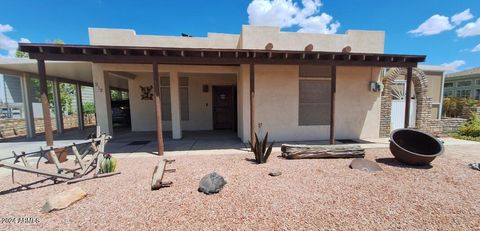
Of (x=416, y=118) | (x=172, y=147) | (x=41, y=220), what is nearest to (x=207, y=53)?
(x=172, y=147)

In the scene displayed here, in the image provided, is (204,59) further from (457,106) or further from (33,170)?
(457,106)

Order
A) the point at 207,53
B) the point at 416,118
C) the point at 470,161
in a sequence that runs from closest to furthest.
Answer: the point at 470,161
the point at 207,53
the point at 416,118

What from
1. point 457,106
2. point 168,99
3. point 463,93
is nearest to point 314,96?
point 168,99

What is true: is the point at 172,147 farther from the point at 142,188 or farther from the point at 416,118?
the point at 416,118

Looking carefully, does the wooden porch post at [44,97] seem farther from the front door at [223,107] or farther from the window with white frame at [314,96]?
the window with white frame at [314,96]

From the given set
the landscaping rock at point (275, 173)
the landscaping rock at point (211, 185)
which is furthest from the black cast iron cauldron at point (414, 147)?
the landscaping rock at point (211, 185)

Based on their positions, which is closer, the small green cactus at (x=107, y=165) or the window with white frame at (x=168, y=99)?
the small green cactus at (x=107, y=165)

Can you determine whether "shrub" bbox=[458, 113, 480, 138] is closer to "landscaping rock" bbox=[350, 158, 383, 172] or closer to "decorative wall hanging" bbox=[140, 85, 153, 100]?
"landscaping rock" bbox=[350, 158, 383, 172]

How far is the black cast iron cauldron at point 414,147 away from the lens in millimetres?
4078

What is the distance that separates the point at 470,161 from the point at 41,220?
26.8ft

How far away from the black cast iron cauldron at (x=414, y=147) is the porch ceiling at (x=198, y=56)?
2.07m

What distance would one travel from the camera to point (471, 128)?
299 inches

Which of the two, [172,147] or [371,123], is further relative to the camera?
[371,123]

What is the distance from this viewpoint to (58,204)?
260 centimetres
